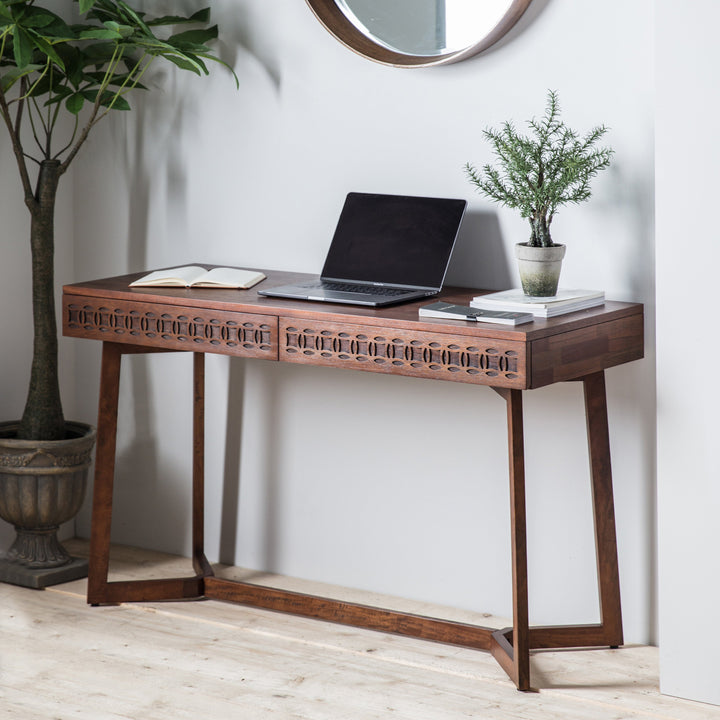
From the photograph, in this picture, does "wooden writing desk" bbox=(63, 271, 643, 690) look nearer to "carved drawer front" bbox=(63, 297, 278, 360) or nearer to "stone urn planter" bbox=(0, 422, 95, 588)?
"carved drawer front" bbox=(63, 297, 278, 360)

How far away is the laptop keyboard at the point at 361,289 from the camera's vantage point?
111 inches

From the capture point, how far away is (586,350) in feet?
8.42

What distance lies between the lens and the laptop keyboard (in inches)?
111

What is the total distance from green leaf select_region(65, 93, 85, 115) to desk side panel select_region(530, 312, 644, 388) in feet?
4.73

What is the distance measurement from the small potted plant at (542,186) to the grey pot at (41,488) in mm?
1388

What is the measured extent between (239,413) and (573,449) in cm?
102

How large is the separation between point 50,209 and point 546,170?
1384mm

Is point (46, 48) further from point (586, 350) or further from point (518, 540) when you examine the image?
point (518, 540)

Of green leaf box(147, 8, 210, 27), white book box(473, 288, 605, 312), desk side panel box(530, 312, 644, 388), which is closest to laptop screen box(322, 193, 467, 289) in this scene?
white book box(473, 288, 605, 312)

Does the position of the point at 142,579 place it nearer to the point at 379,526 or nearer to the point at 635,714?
the point at 379,526

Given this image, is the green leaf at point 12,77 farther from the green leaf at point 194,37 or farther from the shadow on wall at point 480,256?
the shadow on wall at point 480,256

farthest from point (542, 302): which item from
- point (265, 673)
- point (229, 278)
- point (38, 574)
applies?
point (38, 574)

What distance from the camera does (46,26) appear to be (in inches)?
118

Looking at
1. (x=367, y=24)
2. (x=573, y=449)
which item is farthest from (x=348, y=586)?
(x=367, y=24)
